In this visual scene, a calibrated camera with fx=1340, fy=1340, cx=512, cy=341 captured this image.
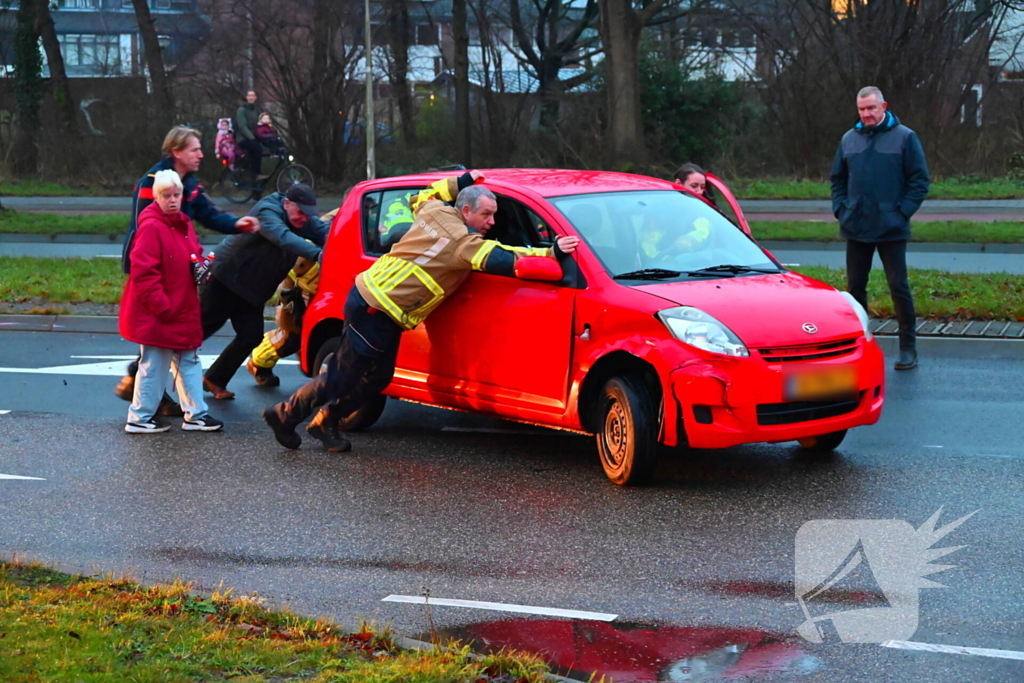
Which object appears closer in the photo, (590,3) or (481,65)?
(481,65)

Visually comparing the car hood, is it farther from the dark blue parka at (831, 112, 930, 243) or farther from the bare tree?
the bare tree

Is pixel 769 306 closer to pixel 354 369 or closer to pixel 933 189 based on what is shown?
pixel 354 369

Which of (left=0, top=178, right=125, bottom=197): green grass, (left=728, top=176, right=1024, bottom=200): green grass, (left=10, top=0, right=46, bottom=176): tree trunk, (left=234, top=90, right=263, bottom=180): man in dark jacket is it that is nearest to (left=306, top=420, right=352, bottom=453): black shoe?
(left=234, top=90, right=263, bottom=180): man in dark jacket

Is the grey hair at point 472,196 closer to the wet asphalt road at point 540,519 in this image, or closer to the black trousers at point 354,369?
the black trousers at point 354,369

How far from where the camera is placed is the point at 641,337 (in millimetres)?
6914

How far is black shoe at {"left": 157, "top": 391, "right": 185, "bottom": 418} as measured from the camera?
377 inches

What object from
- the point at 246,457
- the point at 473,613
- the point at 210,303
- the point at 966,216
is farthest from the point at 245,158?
the point at 473,613

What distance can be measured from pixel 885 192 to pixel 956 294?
119 inches

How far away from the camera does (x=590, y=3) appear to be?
37031mm

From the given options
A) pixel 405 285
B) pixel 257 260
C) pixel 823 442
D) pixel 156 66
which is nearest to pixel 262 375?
pixel 257 260

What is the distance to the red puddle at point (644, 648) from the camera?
15.0ft

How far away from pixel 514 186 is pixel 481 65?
2659cm

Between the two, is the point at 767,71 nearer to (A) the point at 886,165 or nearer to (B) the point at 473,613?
(A) the point at 886,165

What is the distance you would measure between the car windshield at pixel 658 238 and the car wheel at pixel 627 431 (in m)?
0.66
